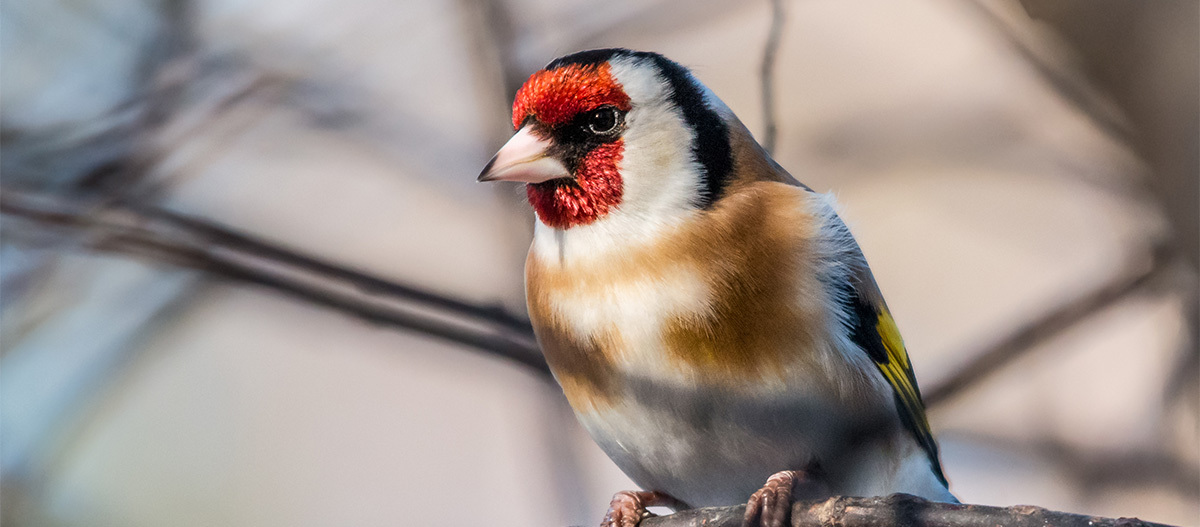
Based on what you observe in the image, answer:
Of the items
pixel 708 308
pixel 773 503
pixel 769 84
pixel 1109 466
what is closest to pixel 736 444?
pixel 773 503

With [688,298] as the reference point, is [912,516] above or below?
below

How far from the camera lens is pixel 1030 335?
1984 millimetres

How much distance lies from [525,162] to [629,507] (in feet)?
2.24

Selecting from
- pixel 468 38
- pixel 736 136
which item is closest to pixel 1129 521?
pixel 736 136

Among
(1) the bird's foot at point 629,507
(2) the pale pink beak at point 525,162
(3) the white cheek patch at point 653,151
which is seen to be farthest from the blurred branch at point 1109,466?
(2) the pale pink beak at point 525,162

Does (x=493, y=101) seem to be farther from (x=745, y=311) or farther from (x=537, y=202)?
(x=745, y=311)

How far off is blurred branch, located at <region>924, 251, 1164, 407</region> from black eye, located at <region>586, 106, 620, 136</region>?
92 cm

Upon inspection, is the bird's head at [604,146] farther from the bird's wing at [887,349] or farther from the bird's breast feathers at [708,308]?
the bird's wing at [887,349]

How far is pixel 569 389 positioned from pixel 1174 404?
168cm

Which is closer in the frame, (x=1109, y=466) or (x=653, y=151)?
(x=653, y=151)

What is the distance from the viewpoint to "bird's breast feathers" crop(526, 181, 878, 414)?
1.51 meters

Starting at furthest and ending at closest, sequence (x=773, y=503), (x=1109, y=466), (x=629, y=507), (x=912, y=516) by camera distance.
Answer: (x=1109, y=466), (x=629, y=507), (x=773, y=503), (x=912, y=516)

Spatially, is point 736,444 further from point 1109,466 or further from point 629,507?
point 1109,466

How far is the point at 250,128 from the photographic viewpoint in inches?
96.3
